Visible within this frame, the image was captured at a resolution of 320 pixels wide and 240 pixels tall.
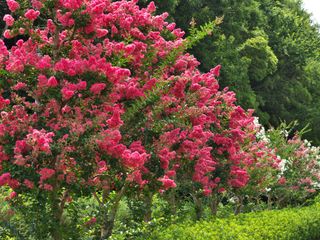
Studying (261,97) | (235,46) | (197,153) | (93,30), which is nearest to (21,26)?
(93,30)

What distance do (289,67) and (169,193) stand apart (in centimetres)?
2278

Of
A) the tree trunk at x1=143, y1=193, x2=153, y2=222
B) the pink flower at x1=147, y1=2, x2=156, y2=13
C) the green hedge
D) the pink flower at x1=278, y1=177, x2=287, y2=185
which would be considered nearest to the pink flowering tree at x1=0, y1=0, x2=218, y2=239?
the pink flower at x1=147, y1=2, x2=156, y2=13

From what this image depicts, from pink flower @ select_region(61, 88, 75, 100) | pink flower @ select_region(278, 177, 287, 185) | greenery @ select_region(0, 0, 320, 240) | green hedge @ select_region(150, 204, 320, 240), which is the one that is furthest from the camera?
pink flower @ select_region(278, 177, 287, 185)

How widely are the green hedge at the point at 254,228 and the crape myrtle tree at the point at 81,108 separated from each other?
1.11 m

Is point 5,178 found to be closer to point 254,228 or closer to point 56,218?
point 56,218

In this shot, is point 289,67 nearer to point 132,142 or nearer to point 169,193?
point 169,193

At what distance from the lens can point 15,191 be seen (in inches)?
238

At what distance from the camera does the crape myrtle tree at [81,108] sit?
5918 mm

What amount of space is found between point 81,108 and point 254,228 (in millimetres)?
4463

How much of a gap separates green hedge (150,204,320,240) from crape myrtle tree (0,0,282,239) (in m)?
1.11

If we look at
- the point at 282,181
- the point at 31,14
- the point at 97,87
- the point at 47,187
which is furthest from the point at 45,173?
the point at 282,181

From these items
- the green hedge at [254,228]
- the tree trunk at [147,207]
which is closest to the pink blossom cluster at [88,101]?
the green hedge at [254,228]

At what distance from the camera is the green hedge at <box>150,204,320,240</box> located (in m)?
8.02

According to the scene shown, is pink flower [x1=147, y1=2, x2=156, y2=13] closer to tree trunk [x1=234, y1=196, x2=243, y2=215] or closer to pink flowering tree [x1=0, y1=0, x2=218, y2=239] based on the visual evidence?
pink flowering tree [x1=0, y1=0, x2=218, y2=239]
